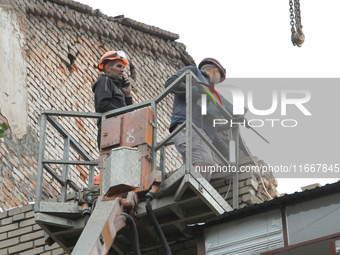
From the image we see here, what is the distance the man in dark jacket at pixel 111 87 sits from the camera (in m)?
12.1

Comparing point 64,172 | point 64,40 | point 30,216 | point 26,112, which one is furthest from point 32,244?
point 64,40

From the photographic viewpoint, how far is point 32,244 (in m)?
13.5

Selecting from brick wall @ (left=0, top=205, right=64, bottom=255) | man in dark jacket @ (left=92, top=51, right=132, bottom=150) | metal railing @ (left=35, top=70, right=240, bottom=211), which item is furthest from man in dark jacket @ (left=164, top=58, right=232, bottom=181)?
brick wall @ (left=0, top=205, right=64, bottom=255)

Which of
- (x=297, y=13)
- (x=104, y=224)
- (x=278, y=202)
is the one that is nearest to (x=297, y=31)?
(x=297, y=13)

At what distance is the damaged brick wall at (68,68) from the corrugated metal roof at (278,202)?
18.8ft

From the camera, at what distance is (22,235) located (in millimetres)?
13680

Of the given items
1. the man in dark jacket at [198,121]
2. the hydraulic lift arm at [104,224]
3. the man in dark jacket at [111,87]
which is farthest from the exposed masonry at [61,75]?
the man in dark jacket at [198,121]

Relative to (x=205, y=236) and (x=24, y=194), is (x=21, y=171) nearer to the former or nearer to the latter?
(x=24, y=194)

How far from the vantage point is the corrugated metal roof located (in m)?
10.5

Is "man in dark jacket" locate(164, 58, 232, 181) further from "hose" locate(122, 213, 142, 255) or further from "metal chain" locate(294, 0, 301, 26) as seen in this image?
"metal chain" locate(294, 0, 301, 26)

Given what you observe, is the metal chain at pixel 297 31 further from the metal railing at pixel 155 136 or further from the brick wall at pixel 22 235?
the brick wall at pixel 22 235

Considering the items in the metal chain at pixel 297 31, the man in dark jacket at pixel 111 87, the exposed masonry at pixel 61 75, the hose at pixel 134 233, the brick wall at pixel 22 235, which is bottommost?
the hose at pixel 134 233

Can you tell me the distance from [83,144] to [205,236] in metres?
7.53

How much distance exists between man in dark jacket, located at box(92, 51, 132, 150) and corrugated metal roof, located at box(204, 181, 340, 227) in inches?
76.7
